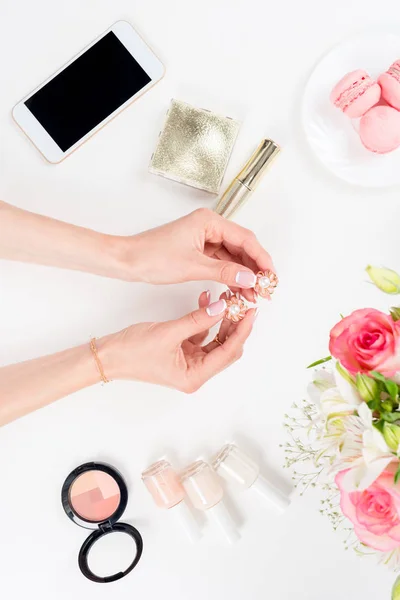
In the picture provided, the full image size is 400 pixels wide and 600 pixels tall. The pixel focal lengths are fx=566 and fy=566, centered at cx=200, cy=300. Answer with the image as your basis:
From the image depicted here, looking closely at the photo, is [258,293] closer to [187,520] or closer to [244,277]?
[244,277]

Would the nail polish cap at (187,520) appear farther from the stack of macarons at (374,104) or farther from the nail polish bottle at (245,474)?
the stack of macarons at (374,104)

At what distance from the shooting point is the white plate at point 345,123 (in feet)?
2.50

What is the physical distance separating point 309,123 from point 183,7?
25cm

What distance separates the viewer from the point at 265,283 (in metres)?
0.70

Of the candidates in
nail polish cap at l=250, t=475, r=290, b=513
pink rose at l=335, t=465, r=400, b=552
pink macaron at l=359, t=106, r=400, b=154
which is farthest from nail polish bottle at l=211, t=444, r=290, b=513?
pink macaron at l=359, t=106, r=400, b=154

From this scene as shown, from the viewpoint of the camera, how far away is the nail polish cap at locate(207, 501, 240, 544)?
2.60 feet

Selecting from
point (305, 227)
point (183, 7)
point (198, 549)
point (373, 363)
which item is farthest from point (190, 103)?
point (198, 549)

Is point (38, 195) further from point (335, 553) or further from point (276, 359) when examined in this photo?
point (335, 553)

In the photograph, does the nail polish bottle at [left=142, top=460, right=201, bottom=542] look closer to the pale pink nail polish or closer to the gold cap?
the pale pink nail polish

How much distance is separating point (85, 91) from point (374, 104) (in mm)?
390

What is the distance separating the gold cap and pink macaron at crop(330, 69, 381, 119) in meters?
0.10

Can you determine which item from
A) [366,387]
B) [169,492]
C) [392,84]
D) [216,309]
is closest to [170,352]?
[216,309]

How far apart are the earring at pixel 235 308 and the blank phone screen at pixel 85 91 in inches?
12.8

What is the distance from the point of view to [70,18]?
0.80m
